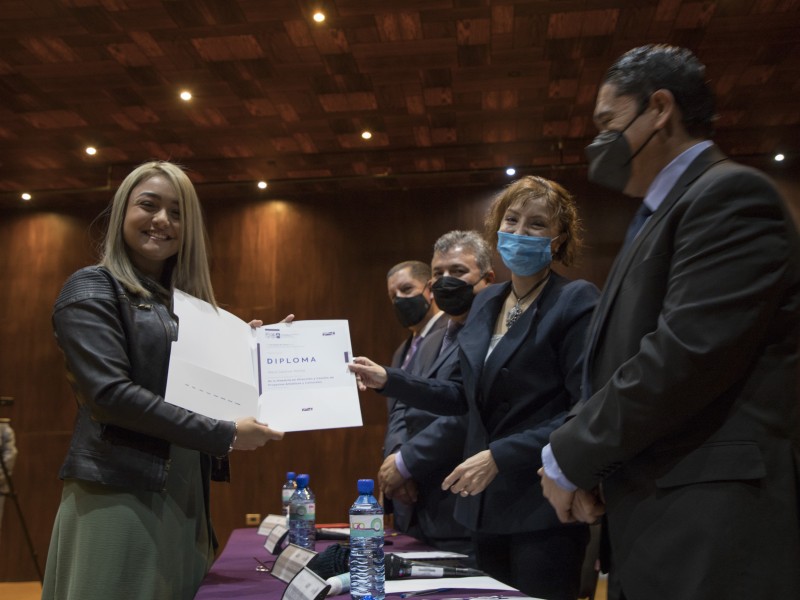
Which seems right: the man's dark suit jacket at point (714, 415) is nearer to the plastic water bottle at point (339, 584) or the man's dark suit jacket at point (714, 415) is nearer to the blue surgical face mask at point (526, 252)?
the plastic water bottle at point (339, 584)

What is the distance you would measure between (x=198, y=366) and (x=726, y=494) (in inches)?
48.8

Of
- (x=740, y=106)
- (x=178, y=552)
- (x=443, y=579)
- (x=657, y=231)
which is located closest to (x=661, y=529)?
(x=657, y=231)

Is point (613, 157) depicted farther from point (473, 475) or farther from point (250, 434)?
point (250, 434)

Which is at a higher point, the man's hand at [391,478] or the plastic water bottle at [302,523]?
the man's hand at [391,478]

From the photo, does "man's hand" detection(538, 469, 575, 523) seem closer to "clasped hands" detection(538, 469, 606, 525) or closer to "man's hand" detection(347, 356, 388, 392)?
"clasped hands" detection(538, 469, 606, 525)

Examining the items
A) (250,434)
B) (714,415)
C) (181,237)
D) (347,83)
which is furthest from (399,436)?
(347,83)

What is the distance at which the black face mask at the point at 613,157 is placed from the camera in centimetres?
140

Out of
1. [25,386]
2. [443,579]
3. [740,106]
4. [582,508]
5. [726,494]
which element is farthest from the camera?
[25,386]

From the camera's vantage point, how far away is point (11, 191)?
22.3 ft

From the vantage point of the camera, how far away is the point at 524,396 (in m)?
1.92

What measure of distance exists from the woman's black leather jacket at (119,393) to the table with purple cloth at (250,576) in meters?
0.31

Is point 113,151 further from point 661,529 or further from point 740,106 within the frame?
point 661,529

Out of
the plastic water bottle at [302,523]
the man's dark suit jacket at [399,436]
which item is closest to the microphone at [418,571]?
the plastic water bottle at [302,523]

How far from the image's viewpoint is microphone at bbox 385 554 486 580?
1.69 m
